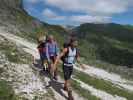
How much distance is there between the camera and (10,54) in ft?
117

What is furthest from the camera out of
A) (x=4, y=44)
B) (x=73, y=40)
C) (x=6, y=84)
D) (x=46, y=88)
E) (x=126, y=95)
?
(x=126, y=95)

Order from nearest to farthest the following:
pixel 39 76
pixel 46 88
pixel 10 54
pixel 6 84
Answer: pixel 6 84
pixel 46 88
pixel 39 76
pixel 10 54

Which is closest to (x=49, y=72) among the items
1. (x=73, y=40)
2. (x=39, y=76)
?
(x=39, y=76)

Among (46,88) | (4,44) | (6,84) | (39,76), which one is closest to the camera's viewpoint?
(6,84)

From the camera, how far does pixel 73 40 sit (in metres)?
25.9

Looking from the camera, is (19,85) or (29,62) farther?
(29,62)

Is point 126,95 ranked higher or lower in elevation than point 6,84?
lower

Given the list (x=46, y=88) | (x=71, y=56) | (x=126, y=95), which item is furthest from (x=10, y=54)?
(x=126, y=95)

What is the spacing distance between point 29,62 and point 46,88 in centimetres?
658

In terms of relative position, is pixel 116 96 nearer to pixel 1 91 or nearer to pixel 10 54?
pixel 10 54

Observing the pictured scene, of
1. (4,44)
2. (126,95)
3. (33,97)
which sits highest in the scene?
(4,44)

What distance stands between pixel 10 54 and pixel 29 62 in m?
1.94

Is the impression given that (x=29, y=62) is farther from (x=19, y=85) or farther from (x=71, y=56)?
(x=71, y=56)

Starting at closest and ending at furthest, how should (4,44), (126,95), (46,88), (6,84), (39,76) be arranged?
1. (6,84)
2. (46,88)
3. (39,76)
4. (4,44)
5. (126,95)
